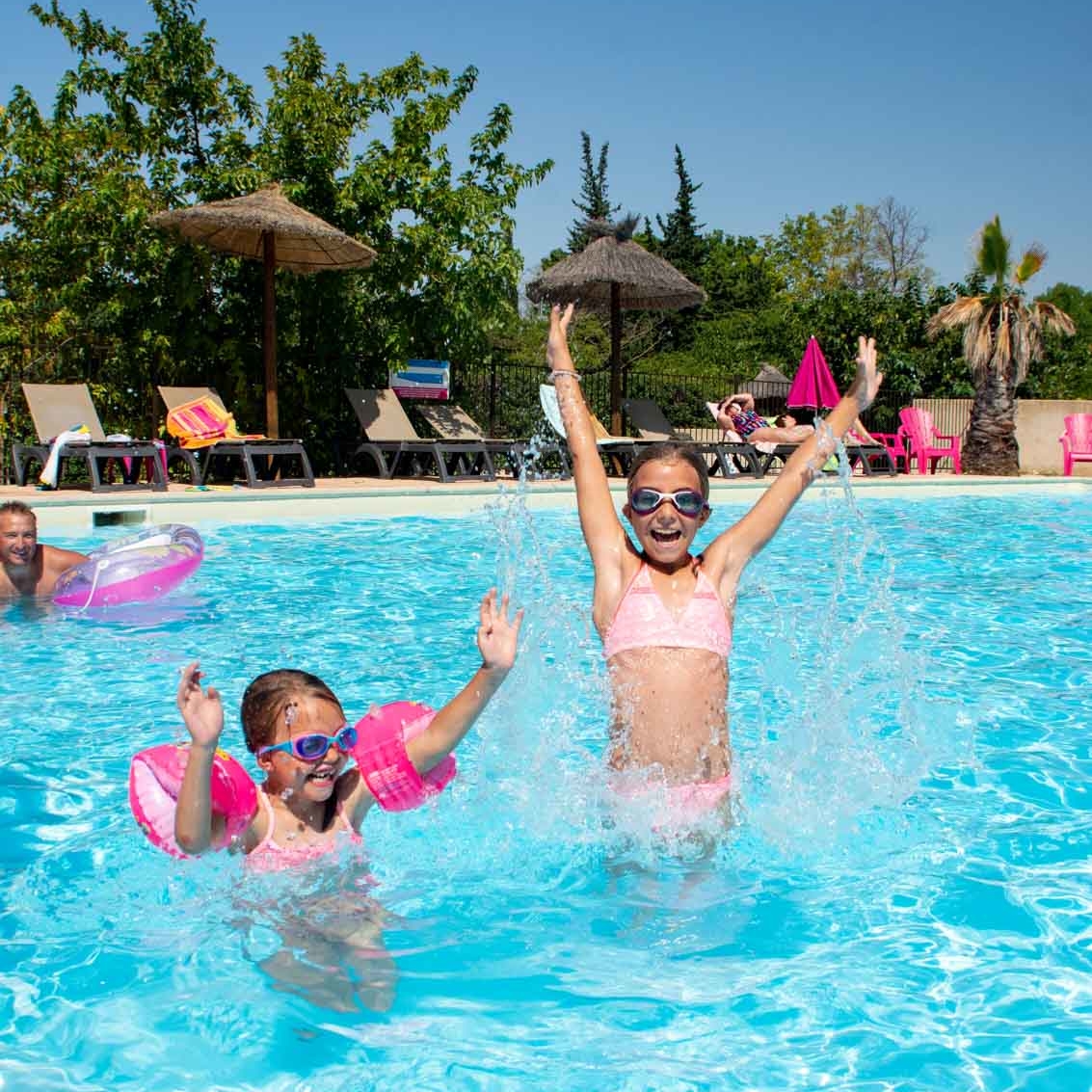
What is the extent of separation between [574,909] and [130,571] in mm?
4504

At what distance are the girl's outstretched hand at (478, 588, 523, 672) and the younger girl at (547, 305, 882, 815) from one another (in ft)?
1.98

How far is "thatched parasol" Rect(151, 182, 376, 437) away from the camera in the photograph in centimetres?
1279

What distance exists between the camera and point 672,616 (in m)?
3.08

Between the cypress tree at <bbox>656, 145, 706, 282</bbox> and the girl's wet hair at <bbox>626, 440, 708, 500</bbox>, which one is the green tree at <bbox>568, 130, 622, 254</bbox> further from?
the girl's wet hair at <bbox>626, 440, 708, 500</bbox>

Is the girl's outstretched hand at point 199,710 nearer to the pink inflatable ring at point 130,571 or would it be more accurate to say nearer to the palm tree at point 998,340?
the pink inflatable ring at point 130,571

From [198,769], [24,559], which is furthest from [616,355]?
[198,769]

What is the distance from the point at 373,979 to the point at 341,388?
548 inches

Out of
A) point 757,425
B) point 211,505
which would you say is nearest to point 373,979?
point 211,505

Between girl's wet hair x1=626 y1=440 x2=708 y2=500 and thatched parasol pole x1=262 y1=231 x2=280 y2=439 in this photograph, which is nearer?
girl's wet hair x1=626 y1=440 x2=708 y2=500

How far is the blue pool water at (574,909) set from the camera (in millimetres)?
2586

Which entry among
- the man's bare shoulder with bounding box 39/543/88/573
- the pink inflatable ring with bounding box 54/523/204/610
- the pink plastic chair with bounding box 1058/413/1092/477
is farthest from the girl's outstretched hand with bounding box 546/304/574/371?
the pink plastic chair with bounding box 1058/413/1092/477

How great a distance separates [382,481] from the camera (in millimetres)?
14438

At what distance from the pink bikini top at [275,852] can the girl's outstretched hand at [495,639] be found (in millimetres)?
706

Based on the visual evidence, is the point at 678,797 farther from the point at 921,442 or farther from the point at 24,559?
the point at 921,442
